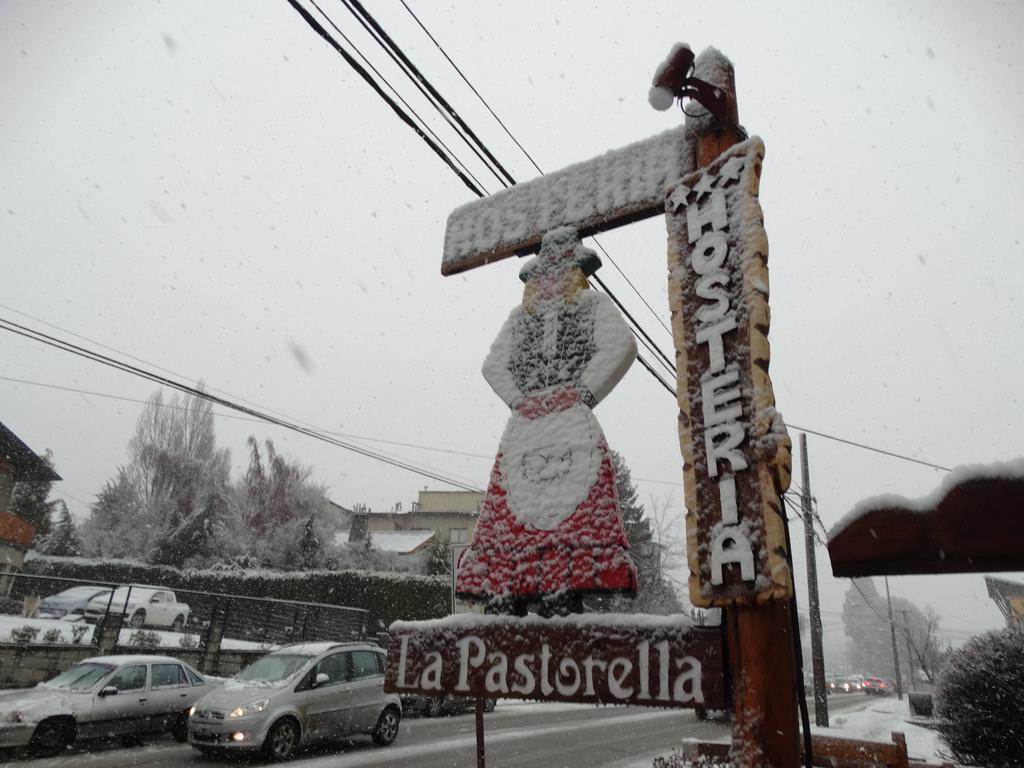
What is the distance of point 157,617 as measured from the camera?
57.2 ft

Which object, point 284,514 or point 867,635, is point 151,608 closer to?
point 284,514

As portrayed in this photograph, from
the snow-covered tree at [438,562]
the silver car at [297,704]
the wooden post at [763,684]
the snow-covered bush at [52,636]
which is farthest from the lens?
the snow-covered tree at [438,562]

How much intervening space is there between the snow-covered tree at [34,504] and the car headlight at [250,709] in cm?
2785

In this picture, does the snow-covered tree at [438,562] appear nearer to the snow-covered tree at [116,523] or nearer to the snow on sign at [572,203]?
the snow-covered tree at [116,523]

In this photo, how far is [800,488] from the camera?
18688 millimetres

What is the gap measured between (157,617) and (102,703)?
935cm

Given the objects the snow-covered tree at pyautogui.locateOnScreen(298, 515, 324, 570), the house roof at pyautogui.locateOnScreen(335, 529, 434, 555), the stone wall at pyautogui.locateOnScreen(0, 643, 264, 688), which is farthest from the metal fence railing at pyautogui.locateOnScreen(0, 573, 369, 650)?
the house roof at pyautogui.locateOnScreen(335, 529, 434, 555)

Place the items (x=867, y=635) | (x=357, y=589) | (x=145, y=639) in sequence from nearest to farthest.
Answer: (x=145, y=639), (x=357, y=589), (x=867, y=635)

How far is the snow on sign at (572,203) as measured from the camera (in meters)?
3.71

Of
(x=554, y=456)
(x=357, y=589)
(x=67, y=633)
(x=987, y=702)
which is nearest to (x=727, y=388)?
(x=554, y=456)

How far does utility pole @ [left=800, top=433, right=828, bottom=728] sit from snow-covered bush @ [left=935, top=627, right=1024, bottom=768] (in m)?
7.59

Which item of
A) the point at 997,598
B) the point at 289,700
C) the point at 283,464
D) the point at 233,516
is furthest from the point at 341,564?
the point at 997,598

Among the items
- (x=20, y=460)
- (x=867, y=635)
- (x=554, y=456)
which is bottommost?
(x=867, y=635)

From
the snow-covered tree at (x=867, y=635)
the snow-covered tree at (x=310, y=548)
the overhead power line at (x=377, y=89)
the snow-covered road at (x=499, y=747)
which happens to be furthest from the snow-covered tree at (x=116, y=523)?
the snow-covered tree at (x=867, y=635)
